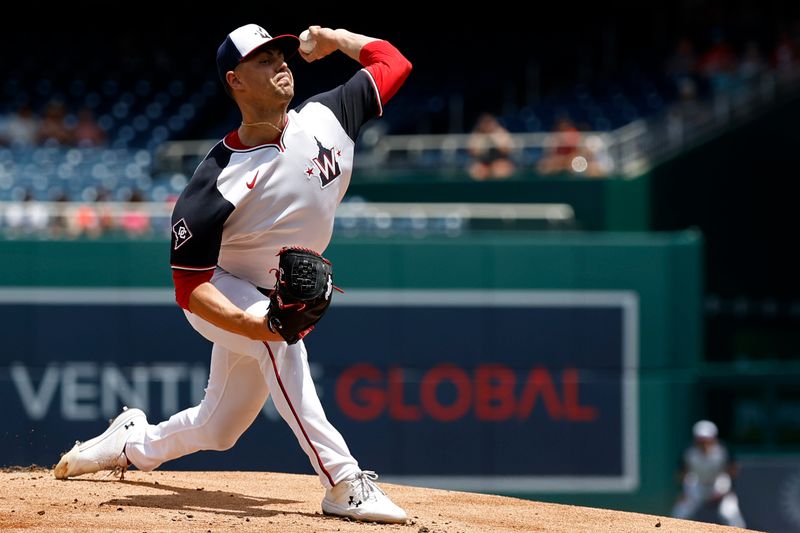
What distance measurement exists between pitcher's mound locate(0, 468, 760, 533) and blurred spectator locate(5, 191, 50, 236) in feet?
18.0

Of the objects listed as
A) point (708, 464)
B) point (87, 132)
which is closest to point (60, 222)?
point (87, 132)

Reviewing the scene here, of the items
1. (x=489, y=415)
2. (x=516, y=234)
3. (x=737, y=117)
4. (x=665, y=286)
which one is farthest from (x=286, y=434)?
(x=737, y=117)

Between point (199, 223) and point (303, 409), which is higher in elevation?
point (199, 223)

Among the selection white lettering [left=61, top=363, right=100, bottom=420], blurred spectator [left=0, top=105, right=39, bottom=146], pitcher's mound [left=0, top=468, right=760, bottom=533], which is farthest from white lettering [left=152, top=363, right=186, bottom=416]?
pitcher's mound [left=0, top=468, right=760, bottom=533]

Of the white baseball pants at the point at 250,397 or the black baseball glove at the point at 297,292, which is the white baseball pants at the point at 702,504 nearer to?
the white baseball pants at the point at 250,397

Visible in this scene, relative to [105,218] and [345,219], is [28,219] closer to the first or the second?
[105,218]

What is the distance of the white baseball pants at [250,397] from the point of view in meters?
4.70

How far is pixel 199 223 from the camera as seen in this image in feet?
14.8

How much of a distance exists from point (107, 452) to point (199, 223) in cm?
137

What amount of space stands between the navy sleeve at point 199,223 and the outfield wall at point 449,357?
652 cm

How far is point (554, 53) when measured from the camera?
18.7 metres

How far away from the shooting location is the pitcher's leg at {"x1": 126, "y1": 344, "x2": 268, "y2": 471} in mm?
4977

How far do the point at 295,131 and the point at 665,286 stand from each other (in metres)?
7.23

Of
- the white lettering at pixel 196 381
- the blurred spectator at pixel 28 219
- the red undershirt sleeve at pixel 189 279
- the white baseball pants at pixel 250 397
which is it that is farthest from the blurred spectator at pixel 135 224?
the red undershirt sleeve at pixel 189 279
